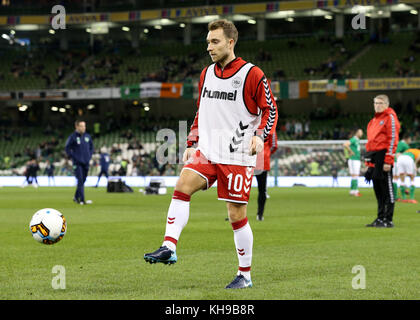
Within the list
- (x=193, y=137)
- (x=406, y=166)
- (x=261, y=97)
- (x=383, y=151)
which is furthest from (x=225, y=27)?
(x=406, y=166)

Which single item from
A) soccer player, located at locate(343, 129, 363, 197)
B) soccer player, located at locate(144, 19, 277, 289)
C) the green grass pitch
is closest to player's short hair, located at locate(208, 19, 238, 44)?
soccer player, located at locate(144, 19, 277, 289)

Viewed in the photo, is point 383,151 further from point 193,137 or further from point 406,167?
point 406,167

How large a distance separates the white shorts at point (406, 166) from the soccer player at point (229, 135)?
15.0 metres

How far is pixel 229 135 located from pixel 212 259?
253cm

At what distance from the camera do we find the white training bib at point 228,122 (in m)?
6.18

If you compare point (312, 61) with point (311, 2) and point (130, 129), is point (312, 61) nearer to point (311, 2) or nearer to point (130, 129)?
point (311, 2)

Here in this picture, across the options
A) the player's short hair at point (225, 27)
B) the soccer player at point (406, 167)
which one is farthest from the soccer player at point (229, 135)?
the soccer player at point (406, 167)

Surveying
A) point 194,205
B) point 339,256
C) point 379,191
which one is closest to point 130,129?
point 194,205

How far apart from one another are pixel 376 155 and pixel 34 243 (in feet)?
20.1

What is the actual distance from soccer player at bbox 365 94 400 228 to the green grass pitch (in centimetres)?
50

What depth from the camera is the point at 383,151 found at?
12133 millimetres

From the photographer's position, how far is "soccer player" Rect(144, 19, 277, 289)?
6141 mm

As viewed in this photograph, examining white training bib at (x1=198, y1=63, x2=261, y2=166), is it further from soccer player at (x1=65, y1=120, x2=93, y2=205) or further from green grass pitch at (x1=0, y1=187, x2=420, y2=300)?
soccer player at (x1=65, y1=120, x2=93, y2=205)
